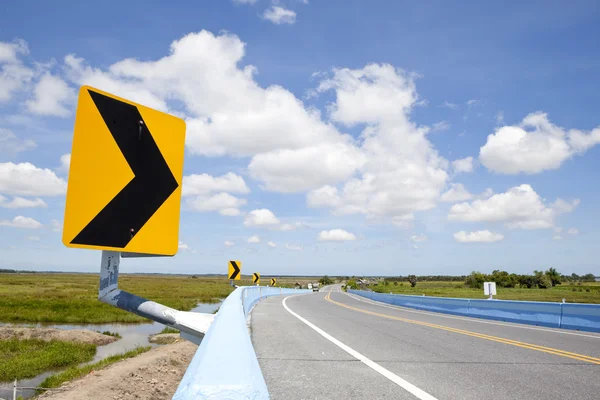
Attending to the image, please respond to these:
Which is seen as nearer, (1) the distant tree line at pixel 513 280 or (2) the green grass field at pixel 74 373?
(2) the green grass field at pixel 74 373

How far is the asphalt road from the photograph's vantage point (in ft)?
17.5

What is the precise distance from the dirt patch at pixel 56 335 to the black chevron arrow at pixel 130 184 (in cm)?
2098

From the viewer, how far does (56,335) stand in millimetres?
21188

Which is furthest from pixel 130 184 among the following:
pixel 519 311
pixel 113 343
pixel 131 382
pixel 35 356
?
pixel 113 343

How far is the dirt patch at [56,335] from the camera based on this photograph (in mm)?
20531

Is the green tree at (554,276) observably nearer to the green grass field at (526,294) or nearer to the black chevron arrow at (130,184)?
the green grass field at (526,294)

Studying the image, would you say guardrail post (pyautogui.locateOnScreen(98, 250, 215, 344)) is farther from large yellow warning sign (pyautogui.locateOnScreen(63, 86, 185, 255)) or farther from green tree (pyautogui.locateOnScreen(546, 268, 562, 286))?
green tree (pyautogui.locateOnScreen(546, 268, 562, 286))

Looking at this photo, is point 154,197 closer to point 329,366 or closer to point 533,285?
point 329,366

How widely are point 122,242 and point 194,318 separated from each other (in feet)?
3.77

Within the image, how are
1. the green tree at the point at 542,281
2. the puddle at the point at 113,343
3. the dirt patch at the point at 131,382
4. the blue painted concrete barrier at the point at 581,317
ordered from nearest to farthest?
the dirt patch at the point at 131,382 < the blue painted concrete barrier at the point at 581,317 < the puddle at the point at 113,343 < the green tree at the point at 542,281

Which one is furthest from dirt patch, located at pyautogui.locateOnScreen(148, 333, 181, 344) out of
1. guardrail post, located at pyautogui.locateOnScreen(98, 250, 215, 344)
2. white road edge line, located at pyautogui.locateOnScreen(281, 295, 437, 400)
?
guardrail post, located at pyautogui.locateOnScreen(98, 250, 215, 344)

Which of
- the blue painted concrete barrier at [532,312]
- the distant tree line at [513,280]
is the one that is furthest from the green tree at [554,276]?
the blue painted concrete barrier at [532,312]

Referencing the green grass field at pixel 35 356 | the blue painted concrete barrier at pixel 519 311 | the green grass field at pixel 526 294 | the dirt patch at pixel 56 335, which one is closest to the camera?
the blue painted concrete barrier at pixel 519 311

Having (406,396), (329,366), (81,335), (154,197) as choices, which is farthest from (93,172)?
(81,335)
